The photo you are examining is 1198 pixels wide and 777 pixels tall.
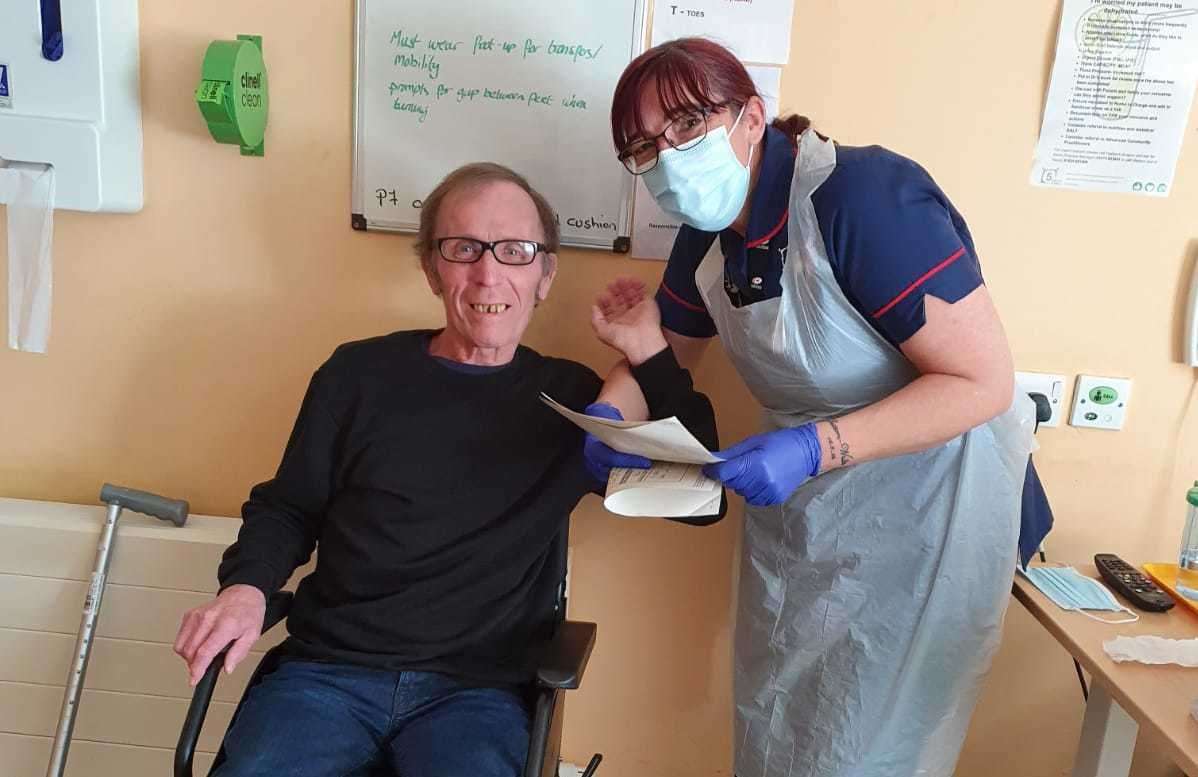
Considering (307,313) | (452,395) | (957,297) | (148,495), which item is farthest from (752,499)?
(148,495)

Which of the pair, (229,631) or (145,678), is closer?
(229,631)

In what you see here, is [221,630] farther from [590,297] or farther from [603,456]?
[590,297]

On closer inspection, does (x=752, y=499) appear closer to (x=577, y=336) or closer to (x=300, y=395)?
(x=577, y=336)

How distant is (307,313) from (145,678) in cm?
78

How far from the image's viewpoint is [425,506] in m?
1.38

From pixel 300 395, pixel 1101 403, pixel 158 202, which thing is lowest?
pixel 300 395

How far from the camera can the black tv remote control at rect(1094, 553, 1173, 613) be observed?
1295mm

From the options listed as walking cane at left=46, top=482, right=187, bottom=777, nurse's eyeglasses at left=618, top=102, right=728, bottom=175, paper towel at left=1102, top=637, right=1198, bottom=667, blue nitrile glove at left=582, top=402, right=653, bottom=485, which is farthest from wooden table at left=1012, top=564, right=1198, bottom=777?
walking cane at left=46, top=482, right=187, bottom=777

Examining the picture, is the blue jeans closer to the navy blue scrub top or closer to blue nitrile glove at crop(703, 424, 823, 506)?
blue nitrile glove at crop(703, 424, 823, 506)

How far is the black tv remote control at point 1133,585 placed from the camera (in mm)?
1295

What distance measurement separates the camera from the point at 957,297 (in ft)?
3.55

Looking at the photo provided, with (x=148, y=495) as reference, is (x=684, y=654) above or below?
below

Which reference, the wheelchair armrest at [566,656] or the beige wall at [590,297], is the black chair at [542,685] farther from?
the beige wall at [590,297]

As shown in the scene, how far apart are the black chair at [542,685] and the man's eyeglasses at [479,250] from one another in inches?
23.7
